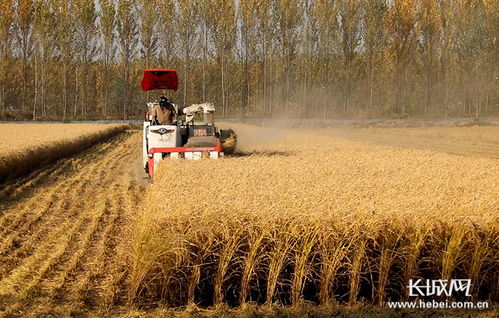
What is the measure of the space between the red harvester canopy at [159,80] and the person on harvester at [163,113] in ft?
4.64

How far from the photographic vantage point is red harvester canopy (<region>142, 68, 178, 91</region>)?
15.1 meters

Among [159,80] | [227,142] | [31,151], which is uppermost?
[159,80]

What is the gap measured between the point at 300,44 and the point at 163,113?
50326 millimetres

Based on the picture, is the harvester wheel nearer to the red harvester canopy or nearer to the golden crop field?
the red harvester canopy

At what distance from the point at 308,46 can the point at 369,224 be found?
58423 millimetres

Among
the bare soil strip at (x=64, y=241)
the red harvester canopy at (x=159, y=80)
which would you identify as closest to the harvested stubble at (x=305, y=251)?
the bare soil strip at (x=64, y=241)

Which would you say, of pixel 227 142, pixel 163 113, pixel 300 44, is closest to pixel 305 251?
pixel 163 113

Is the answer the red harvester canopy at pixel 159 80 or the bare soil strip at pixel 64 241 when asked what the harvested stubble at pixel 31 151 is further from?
the red harvester canopy at pixel 159 80

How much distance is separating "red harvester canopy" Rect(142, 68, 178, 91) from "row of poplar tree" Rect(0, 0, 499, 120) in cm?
4195

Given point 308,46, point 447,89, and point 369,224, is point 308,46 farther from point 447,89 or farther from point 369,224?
point 369,224

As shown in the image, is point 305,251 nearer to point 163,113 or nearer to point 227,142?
point 163,113

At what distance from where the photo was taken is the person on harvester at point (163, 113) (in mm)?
13672

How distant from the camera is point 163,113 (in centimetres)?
1370

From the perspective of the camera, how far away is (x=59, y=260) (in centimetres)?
772
